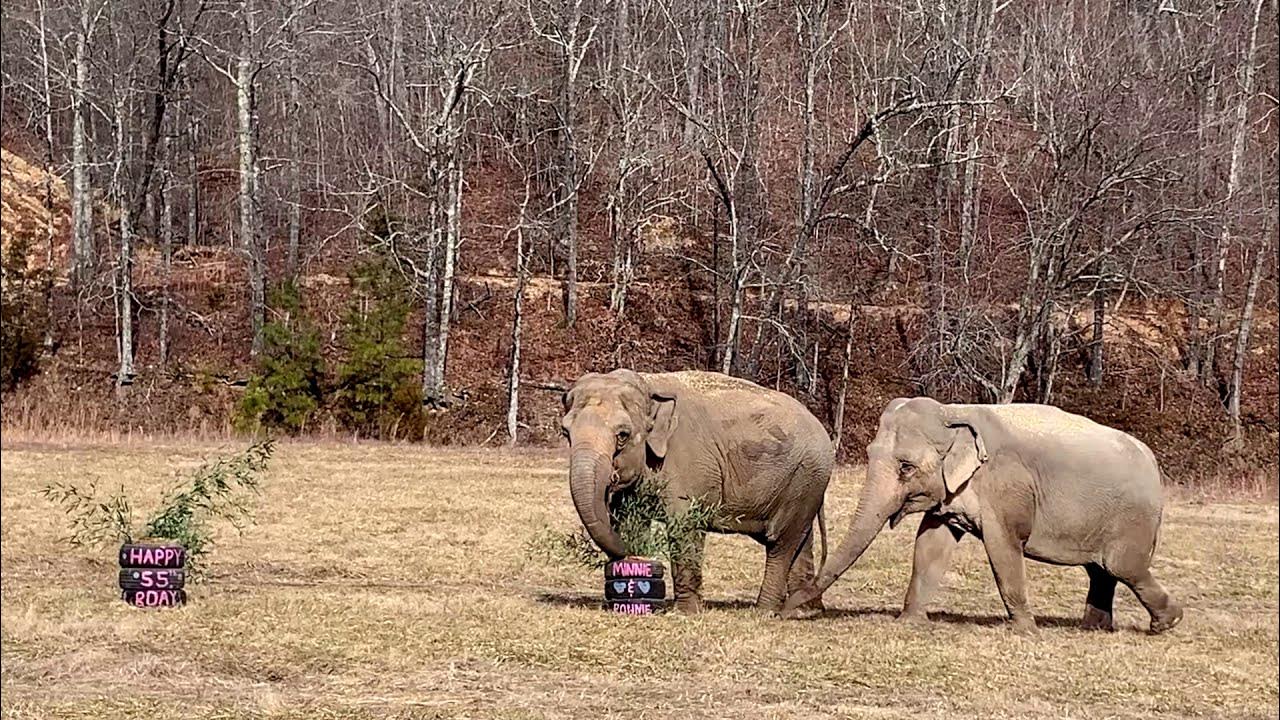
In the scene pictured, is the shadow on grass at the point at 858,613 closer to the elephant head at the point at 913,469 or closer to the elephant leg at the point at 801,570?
the elephant leg at the point at 801,570

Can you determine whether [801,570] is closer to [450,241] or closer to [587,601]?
[587,601]

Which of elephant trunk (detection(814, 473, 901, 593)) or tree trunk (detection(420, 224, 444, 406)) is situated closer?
elephant trunk (detection(814, 473, 901, 593))

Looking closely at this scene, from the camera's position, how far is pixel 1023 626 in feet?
41.8

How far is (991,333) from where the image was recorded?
119 ft

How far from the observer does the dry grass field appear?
8750 mm

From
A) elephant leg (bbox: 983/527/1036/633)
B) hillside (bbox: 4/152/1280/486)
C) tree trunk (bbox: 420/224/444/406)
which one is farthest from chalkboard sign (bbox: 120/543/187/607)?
tree trunk (bbox: 420/224/444/406)

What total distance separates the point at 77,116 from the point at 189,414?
8106mm

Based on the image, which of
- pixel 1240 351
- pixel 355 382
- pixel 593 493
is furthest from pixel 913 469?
pixel 1240 351

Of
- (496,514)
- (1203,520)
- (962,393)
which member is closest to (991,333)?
(962,393)

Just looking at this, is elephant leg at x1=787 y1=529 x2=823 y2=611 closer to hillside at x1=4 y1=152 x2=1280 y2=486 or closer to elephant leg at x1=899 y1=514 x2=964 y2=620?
elephant leg at x1=899 y1=514 x2=964 y2=620

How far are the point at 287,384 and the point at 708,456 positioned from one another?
21023 millimetres

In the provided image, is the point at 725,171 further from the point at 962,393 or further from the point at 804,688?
the point at 804,688

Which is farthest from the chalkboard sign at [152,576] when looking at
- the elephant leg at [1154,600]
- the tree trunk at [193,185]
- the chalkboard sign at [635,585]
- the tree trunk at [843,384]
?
the tree trunk at [193,185]

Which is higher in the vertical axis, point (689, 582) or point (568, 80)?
point (568, 80)
